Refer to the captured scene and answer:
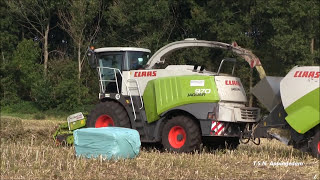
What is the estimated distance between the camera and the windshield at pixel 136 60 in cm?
1184

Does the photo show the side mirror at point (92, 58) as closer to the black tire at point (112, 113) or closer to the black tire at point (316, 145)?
the black tire at point (112, 113)

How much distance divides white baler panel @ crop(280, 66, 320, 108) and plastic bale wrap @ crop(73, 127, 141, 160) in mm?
2882

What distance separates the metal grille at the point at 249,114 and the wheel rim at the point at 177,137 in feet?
4.21

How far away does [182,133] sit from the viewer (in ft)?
35.0

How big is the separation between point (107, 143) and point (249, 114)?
342 cm

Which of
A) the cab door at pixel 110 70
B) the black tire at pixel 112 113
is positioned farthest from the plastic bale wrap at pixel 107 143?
the cab door at pixel 110 70

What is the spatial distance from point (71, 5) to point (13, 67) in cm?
554

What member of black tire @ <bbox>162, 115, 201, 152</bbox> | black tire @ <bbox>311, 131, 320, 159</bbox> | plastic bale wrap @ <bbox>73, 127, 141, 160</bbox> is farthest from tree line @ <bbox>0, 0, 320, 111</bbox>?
plastic bale wrap @ <bbox>73, 127, 141, 160</bbox>

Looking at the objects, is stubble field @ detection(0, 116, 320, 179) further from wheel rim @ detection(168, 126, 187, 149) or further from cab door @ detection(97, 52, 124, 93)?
cab door @ detection(97, 52, 124, 93)

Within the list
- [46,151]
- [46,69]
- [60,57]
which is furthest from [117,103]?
[60,57]

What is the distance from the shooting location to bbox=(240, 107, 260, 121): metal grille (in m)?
10.7

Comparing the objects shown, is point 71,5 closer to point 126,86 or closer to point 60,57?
point 60,57

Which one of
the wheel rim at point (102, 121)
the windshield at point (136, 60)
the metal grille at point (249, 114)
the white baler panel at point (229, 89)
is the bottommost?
the wheel rim at point (102, 121)

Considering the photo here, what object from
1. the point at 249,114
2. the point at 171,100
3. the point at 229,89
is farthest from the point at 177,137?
the point at 249,114
